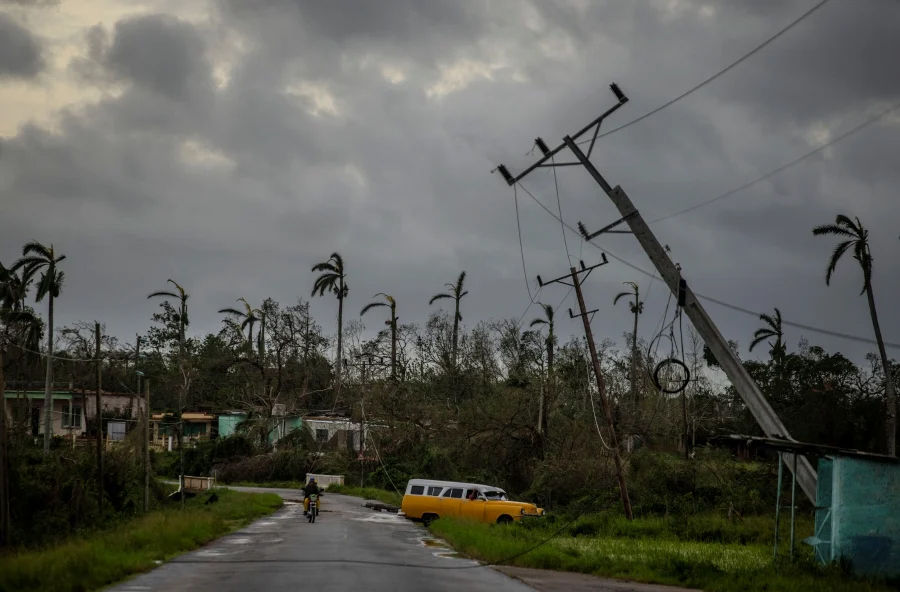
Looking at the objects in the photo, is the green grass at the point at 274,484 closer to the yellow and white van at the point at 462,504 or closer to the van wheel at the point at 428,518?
the yellow and white van at the point at 462,504

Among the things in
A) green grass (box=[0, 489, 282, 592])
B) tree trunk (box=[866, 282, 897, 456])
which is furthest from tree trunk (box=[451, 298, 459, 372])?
green grass (box=[0, 489, 282, 592])

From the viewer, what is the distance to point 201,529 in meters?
27.4

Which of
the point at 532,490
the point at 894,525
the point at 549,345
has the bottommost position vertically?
the point at 532,490

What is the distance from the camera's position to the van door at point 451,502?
36.3 metres

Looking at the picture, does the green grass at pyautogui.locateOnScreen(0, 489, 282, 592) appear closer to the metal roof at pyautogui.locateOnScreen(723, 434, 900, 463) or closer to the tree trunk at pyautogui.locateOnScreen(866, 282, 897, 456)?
the metal roof at pyautogui.locateOnScreen(723, 434, 900, 463)

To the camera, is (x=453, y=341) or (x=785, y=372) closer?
(x=785, y=372)

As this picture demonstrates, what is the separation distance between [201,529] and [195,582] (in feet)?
35.8

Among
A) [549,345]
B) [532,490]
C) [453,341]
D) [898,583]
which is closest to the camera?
[898,583]

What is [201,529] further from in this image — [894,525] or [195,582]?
[894,525]

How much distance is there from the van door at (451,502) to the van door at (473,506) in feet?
0.95

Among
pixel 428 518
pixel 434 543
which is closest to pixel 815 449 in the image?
pixel 434 543

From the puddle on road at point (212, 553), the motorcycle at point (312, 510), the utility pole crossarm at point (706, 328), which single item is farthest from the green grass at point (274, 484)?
the utility pole crossarm at point (706, 328)

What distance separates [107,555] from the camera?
63.9ft

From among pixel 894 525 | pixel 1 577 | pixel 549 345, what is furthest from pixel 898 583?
pixel 549 345
